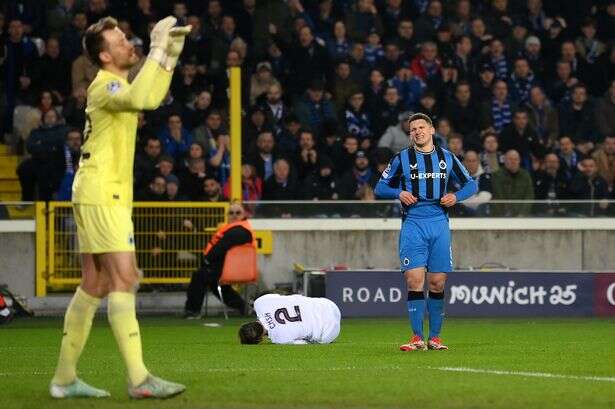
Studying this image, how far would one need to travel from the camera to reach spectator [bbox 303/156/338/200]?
22.0 metres

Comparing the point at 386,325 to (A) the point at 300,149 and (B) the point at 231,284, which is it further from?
(A) the point at 300,149

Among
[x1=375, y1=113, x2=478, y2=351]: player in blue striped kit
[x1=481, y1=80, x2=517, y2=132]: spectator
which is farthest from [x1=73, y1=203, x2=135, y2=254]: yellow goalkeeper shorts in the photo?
[x1=481, y1=80, x2=517, y2=132]: spectator

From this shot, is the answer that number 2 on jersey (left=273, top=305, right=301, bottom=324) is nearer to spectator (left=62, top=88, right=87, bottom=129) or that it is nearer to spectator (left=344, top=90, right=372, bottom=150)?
spectator (left=62, top=88, right=87, bottom=129)

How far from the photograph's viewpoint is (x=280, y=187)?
22047mm

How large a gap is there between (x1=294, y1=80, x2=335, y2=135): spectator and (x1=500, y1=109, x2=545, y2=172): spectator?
8.61ft

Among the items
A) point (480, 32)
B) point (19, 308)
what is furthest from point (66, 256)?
point (480, 32)

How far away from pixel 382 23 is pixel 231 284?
246 inches

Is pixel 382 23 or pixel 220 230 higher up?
pixel 382 23

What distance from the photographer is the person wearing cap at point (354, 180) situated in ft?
72.4

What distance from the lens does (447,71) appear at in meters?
23.7

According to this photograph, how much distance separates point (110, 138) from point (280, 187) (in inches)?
524

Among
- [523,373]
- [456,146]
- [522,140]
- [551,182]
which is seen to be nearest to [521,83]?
[522,140]

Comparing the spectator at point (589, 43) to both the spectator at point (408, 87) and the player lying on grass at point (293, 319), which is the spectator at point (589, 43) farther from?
the player lying on grass at point (293, 319)

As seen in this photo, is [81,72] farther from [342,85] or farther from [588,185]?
[588,185]
